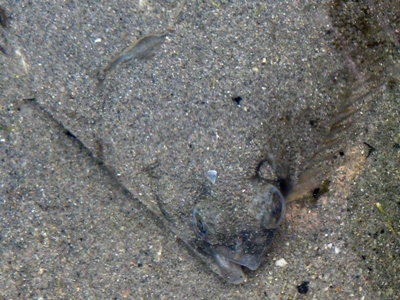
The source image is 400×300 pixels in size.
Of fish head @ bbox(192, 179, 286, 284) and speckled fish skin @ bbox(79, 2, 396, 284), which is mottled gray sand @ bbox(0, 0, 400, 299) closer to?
speckled fish skin @ bbox(79, 2, 396, 284)

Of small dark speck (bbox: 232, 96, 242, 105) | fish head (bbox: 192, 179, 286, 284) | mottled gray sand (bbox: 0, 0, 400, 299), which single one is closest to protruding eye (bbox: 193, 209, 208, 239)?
fish head (bbox: 192, 179, 286, 284)

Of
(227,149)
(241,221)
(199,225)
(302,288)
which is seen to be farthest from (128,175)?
(302,288)

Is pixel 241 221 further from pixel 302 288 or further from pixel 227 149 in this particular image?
pixel 302 288

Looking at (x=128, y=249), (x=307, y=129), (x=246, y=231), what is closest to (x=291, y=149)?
(x=307, y=129)

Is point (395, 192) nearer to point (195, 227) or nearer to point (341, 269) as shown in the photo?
point (341, 269)

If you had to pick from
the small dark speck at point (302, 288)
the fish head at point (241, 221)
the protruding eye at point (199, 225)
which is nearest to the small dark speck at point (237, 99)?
the fish head at point (241, 221)

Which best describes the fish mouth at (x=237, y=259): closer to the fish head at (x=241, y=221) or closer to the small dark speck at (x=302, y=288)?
the fish head at (x=241, y=221)
